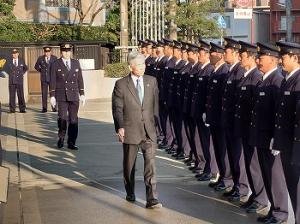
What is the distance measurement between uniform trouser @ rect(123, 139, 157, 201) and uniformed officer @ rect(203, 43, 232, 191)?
43.4 inches

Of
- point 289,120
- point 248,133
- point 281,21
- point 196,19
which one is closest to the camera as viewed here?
point 289,120

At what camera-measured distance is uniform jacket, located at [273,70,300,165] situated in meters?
5.98

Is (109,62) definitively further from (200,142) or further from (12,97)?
(200,142)

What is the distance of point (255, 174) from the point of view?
23.5 ft

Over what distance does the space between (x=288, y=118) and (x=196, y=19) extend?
63.4 ft

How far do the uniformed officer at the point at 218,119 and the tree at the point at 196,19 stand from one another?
15989mm

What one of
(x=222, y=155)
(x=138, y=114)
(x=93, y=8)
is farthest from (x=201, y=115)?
(x=93, y=8)

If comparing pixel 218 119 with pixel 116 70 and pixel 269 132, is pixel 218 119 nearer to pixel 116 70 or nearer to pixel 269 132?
pixel 269 132

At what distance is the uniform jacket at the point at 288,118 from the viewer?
236 inches

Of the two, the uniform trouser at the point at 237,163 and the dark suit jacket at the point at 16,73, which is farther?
the dark suit jacket at the point at 16,73

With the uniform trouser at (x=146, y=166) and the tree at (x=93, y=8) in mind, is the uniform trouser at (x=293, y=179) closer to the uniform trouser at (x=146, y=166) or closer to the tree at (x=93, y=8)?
the uniform trouser at (x=146, y=166)

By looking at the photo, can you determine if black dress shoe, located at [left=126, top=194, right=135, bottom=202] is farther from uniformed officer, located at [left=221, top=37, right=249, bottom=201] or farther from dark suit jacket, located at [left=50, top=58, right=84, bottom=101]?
dark suit jacket, located at [left=50, top=58, right=84, bottom=101]

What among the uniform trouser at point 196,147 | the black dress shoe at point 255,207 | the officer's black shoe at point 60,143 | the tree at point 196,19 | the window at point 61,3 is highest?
the window at point 61,3

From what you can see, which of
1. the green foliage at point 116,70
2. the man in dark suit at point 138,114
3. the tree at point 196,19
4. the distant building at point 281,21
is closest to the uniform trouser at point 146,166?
the man in dark suit at point 138,114
